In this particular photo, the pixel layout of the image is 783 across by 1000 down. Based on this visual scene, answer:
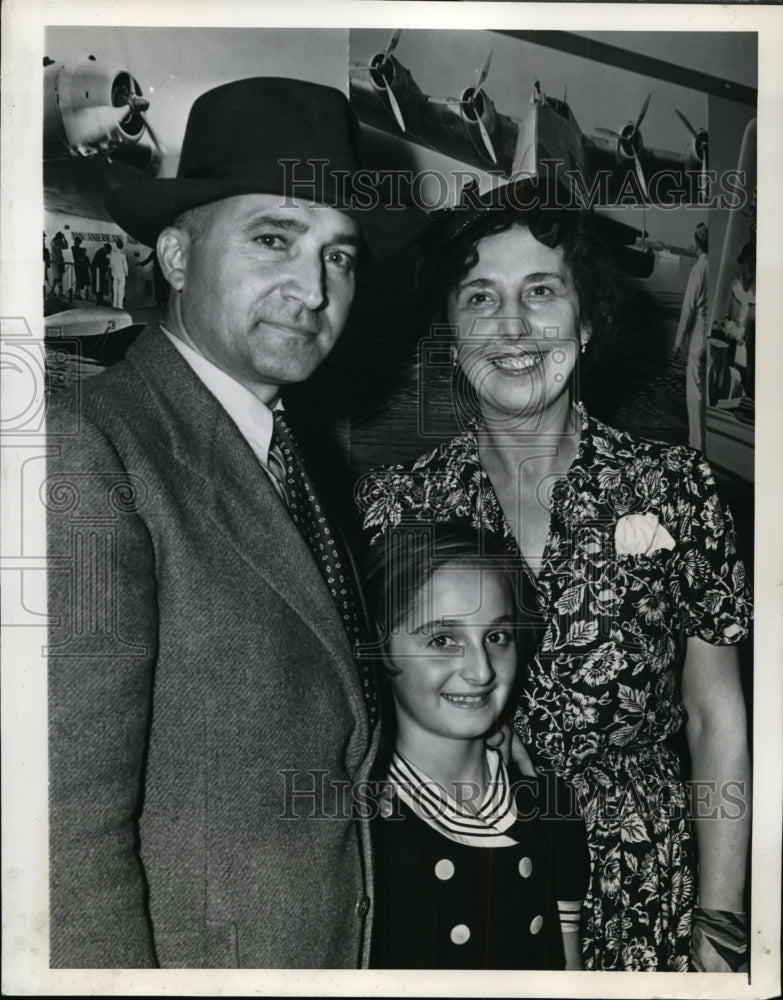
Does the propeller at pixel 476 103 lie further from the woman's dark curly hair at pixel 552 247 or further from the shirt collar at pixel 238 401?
the shirt collar at pixel 238 401

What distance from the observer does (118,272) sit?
75.5 inches

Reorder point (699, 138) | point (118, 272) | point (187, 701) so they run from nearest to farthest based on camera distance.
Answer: point (187, 701) → point (118, 272) → point (699, 138)

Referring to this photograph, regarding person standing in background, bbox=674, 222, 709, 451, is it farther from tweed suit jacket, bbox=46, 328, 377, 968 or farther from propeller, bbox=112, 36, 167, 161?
propeller, bbox=112, 36, 167, 161

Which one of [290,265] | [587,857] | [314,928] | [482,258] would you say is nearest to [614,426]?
[482,258]

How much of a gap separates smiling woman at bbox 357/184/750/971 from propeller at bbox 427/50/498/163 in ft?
0.43

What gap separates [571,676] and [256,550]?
658mm

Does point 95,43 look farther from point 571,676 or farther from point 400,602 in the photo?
point 571,676

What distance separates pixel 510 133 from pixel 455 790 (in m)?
1.26

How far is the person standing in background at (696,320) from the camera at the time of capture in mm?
2012

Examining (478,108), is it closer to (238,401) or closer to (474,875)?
(238,401)

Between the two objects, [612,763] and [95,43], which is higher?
[95,43]

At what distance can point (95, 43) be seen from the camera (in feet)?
6.45

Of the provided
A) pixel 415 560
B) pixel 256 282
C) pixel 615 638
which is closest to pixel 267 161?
pixel 256 282

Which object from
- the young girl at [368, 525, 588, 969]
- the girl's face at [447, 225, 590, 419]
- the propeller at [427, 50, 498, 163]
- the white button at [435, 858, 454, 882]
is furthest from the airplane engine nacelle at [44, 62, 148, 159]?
the white button at [435, 858, 454, 882]
